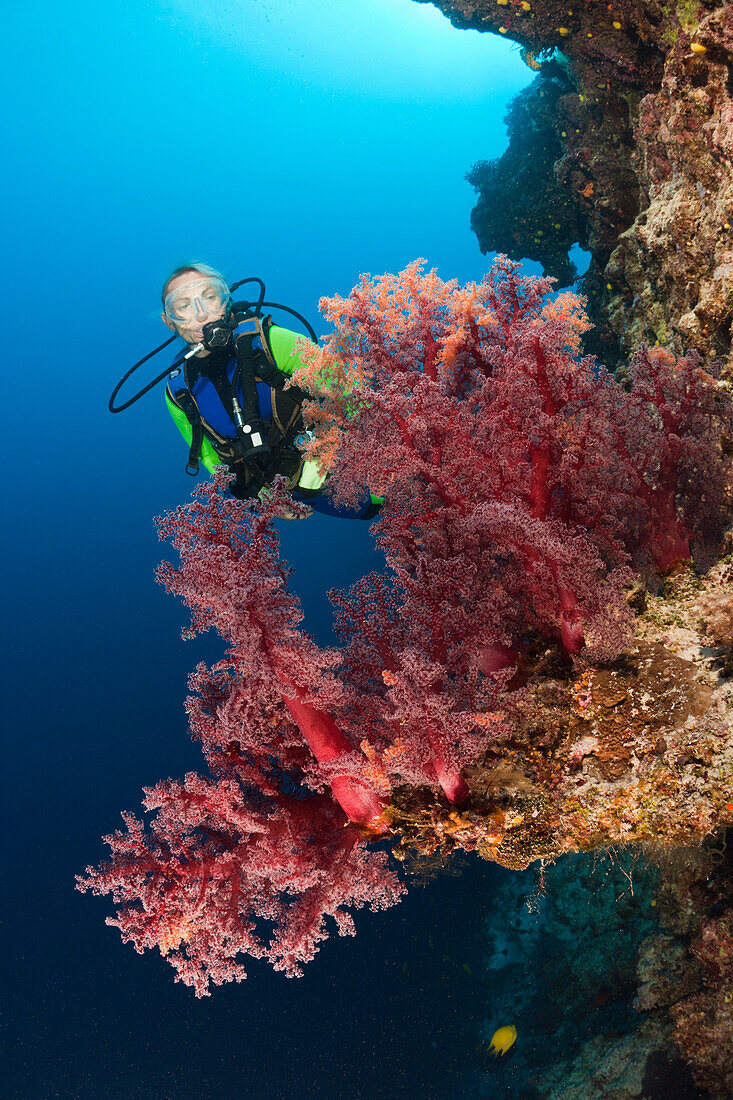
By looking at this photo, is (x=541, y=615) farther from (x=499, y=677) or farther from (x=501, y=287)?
(x=501, y=287)

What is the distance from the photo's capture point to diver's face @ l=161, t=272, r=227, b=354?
430 centimetres

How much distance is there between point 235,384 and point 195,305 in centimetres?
80

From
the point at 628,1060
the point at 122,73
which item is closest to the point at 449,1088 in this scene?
the point at 628,1060

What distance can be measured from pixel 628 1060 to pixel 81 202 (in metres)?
56.4

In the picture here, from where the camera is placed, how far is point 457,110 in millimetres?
67375

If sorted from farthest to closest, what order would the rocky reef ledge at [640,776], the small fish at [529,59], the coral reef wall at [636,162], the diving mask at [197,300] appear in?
the small fish at [529,59]
the diving mask at [197,300]
the coral reef wall at [636,162]
the rocky reef ledge at [640,776]

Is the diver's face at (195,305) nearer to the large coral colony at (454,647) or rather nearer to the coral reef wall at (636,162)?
the large coral colony at (454,647)

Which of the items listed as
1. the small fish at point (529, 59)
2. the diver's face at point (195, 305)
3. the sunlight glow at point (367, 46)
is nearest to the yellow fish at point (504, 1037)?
the diver's face at point (195, 305)

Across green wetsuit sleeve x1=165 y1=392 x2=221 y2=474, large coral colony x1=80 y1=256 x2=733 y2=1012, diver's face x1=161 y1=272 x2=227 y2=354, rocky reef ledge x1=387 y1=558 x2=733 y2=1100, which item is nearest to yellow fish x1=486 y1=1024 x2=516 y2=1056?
rocky reef ledge x1=387 y1=558 x2=733 y2=1100

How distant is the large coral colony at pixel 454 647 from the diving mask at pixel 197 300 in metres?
1.84

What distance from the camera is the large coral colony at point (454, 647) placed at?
2.33 meters

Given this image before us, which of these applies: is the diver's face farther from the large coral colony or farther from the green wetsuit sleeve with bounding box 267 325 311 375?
the large coral colony

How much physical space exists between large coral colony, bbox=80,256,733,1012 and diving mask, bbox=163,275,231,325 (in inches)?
72.3

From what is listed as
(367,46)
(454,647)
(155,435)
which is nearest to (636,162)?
(454,647)
